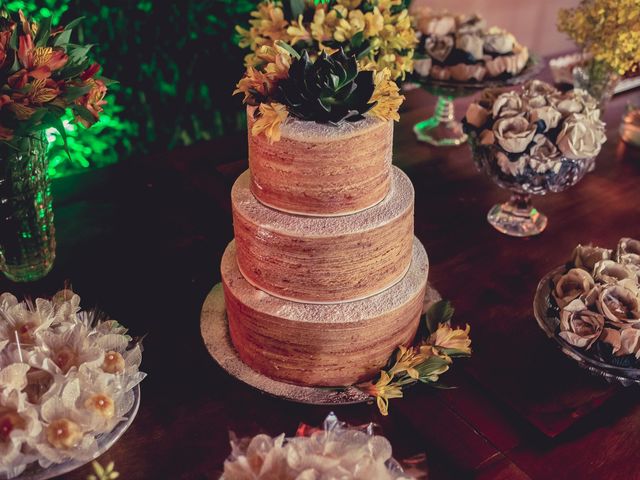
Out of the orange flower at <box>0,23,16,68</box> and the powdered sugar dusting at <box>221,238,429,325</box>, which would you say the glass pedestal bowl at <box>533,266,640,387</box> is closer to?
the powdered sugar dusting at <box>221,238,429,325</box>

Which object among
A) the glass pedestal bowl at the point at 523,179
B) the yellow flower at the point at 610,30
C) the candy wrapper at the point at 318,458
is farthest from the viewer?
the yellow flower at the point at 610,30

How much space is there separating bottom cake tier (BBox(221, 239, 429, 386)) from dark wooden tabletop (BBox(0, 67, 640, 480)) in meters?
0.06

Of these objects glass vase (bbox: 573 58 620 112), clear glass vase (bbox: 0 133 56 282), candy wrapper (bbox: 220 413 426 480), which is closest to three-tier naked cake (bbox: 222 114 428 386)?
candy wrapper (bbox: 220 413 426 480)

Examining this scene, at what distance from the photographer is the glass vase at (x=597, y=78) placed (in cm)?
180

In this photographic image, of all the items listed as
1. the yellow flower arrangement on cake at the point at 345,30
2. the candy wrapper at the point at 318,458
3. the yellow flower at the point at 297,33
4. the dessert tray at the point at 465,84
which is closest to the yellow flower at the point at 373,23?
the yellow flower arrangement on cake at the point at 345,30

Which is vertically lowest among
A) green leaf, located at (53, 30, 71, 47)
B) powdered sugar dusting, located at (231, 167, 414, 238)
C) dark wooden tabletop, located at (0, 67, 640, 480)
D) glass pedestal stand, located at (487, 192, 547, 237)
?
dark wooden tabletop, located at (0, 67, 640, 480)

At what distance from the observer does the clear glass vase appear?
44.8 inches

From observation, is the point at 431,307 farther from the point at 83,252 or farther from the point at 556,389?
the point at 83,252

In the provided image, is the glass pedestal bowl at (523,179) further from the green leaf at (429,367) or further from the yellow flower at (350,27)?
the green leaf at (429,367)

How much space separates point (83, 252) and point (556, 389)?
3.08ft

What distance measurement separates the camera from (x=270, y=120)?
0.89 m

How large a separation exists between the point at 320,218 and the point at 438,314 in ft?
1.08

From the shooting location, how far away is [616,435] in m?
0.97

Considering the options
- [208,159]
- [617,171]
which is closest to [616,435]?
[617,171]
